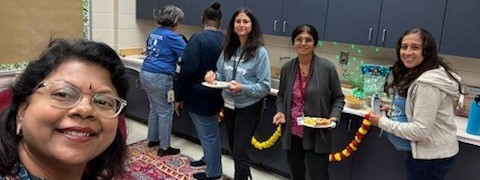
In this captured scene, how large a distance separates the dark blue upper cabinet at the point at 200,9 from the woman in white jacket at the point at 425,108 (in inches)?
72.6

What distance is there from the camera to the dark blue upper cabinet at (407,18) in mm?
2559

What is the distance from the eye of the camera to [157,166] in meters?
3.36

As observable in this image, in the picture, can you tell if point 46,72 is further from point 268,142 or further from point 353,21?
point 353,21

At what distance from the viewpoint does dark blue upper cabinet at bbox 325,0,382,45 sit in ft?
9.22

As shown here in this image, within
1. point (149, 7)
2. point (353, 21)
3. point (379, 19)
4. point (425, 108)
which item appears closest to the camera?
point (425, 108)

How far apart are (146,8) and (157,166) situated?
6.35ft

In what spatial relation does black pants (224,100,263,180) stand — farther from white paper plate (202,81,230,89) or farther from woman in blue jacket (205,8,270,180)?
white paper plate (202,81,230,89)

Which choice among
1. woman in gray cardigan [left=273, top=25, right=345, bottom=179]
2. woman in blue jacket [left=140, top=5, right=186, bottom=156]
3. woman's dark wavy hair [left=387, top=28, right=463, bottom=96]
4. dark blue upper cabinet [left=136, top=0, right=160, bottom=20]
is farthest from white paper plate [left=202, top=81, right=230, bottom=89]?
dark blue upper cabinet [left=136, top=0, right=160, bottom=20]

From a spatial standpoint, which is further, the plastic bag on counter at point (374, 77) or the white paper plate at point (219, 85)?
the plastic bag on counter at point (374, 77)

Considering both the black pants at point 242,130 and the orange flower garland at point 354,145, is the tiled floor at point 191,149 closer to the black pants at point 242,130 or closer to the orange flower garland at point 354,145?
the black pants at point 242,130

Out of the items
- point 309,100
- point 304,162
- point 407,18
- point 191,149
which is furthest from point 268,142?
point 407,18

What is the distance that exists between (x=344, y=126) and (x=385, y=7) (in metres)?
0.90

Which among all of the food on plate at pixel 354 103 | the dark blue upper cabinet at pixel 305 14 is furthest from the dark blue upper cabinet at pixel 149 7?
the food on plate at pixel 354 103

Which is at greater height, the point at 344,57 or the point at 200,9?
the point at 200,9
